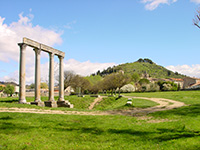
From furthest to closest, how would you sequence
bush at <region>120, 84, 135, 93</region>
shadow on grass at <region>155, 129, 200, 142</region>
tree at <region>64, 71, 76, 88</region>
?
bush at <region>120, 84, 135, 93</region> → tree at <region>64, 71, 76, 88</region> → shadow on grass at <region>155, 129, 200, 142</region>

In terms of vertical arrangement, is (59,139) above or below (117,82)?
below

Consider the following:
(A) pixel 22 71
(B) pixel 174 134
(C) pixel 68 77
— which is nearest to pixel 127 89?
(C) pixel 68 77

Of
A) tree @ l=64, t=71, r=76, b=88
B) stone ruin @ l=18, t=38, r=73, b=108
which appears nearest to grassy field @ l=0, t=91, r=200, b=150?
stone ruin @ l=18, t=38, r=73, b=108

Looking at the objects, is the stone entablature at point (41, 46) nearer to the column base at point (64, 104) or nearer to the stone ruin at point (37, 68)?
the stone ruin at point (37, 68)

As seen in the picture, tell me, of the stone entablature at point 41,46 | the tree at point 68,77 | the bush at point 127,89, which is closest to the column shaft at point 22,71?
the stone entablature at point 41,46

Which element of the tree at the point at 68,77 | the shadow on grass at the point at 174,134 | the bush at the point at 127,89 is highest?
the tree at the point at 68,77

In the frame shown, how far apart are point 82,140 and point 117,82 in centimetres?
4662

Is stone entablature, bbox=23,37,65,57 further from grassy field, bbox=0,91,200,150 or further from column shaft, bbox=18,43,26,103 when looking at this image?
grassy field, bbox=0,91,200,150

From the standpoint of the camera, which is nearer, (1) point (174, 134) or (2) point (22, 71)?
(1) point (174, 134)

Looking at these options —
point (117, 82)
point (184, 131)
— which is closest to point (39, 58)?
point (184, 131)

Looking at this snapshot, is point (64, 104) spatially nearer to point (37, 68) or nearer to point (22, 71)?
point (37, 68)

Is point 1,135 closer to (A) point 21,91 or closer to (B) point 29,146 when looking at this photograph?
(B) point 29,146

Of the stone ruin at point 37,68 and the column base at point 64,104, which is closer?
the stone ruin at point 37,68

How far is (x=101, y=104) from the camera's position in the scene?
36.8 metres
